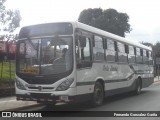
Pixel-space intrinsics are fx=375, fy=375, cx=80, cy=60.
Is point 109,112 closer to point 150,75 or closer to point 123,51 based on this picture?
point 123,51

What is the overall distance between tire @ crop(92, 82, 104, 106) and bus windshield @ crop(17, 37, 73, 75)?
2350mm

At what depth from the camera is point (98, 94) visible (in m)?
15.0

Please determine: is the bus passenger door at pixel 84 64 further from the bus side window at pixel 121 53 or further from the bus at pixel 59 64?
the bus side window at pixel 121 53

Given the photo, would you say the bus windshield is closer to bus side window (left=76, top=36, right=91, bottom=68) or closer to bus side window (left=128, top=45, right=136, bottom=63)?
bus side window (left=76, top=36, right=91, bottom=68)

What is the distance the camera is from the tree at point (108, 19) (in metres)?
67.0

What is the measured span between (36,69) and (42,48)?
2.54 feet

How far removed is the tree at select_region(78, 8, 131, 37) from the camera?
67.0m

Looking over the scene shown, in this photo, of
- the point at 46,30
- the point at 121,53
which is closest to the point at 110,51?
the point at 121,53

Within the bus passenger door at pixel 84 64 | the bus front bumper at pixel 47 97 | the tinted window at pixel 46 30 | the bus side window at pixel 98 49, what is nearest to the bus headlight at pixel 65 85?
the bus front bumper at pixel 47 97

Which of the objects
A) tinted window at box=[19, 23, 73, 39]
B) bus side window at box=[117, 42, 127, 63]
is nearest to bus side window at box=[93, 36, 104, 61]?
tinted window at box=[19, 23, 73, 39]

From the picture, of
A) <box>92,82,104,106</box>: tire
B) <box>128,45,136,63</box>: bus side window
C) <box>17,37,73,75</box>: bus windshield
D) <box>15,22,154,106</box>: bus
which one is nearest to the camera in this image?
<box>15,22,154,106</box>: bus

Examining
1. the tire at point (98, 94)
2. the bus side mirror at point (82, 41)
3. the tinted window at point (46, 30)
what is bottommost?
the tire at point (98, 94)

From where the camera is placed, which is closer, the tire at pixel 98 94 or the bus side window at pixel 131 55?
the tire at pixel 98 94

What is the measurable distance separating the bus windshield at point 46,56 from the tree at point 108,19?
5361 cm
